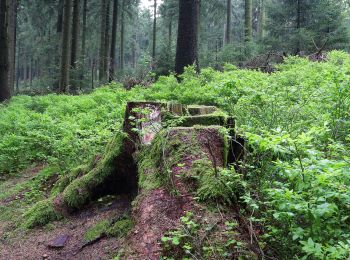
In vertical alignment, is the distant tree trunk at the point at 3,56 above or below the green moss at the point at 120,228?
above

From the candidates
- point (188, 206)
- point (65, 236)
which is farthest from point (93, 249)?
point (188, 206)

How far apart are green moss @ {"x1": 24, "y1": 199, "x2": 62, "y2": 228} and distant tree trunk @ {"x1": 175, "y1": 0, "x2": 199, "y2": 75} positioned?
27.5 ft

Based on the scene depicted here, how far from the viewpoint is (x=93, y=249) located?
11.8 feet

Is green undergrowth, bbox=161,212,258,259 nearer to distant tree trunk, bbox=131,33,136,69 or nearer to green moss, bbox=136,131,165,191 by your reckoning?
green moss, bbox=136,131,165,191

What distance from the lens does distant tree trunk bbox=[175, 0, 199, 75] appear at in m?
12.0

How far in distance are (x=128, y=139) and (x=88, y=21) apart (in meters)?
28.7

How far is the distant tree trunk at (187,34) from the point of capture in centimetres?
1195

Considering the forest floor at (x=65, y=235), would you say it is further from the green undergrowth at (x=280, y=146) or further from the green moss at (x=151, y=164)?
the green undergrowth at (x=280, y=146)

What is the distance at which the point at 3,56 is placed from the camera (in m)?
15.0

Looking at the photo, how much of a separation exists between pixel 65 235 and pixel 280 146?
2.70m

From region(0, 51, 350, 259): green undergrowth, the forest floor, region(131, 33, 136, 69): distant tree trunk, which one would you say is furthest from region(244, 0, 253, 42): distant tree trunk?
region(131, 33, 136, 69): distant tree trunk

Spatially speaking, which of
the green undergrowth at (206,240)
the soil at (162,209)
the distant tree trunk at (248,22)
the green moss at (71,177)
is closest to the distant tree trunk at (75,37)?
the distant tree trunk at (248,22)

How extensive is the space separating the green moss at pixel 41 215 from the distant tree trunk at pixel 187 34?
839 cm

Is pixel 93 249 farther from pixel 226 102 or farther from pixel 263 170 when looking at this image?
pixel 226 102
